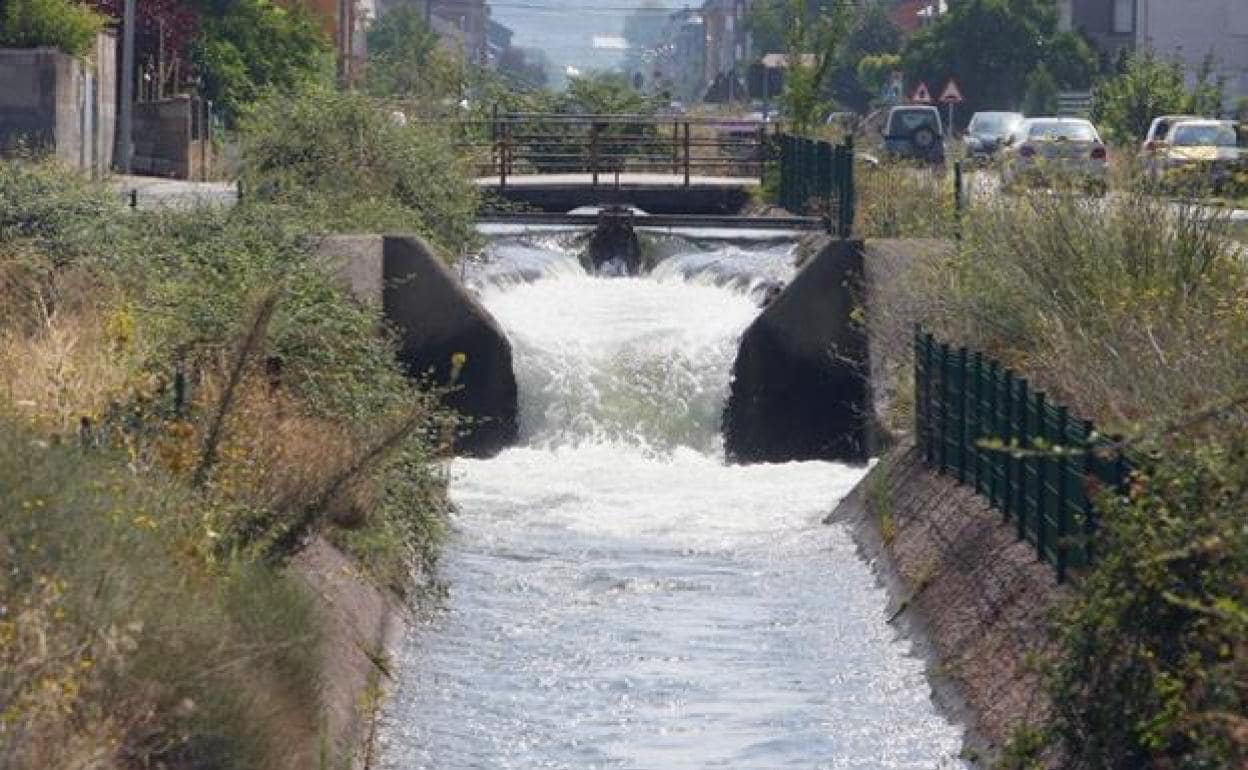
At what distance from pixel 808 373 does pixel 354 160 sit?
7.26 m

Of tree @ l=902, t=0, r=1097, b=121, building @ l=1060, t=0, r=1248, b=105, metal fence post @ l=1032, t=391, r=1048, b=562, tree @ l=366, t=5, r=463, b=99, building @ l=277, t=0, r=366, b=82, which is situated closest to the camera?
metal fence post @ l=1032, t=391, r=1048, b=562

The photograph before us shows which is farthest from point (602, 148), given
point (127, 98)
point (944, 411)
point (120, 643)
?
point (120, 643)

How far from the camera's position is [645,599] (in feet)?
62.3

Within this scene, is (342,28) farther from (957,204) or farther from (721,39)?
(721,39)

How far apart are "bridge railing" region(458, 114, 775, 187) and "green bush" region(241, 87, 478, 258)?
1088cm

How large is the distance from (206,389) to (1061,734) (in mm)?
6395

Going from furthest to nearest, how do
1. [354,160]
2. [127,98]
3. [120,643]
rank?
[127,98]
[354,160]
[120,643]

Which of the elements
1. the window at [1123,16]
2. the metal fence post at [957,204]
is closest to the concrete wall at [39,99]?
the metal fence post at [957,204]

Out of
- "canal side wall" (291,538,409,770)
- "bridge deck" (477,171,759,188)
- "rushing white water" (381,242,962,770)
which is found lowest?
"rushing white water" (381,242,962,770)

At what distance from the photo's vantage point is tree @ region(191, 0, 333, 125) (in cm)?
5666

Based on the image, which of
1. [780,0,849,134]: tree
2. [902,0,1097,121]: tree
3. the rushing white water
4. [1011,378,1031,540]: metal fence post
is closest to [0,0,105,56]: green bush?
[780,0,849,134]: tree

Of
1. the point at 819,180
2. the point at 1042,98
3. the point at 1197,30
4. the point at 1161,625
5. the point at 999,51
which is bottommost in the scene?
the point at 1161,625

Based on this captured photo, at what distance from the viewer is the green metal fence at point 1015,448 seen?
43.1ft

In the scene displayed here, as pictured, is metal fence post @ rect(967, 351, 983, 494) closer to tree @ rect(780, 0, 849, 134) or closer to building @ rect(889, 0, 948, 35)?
tree @ rect(780, 0, 849, 134)
